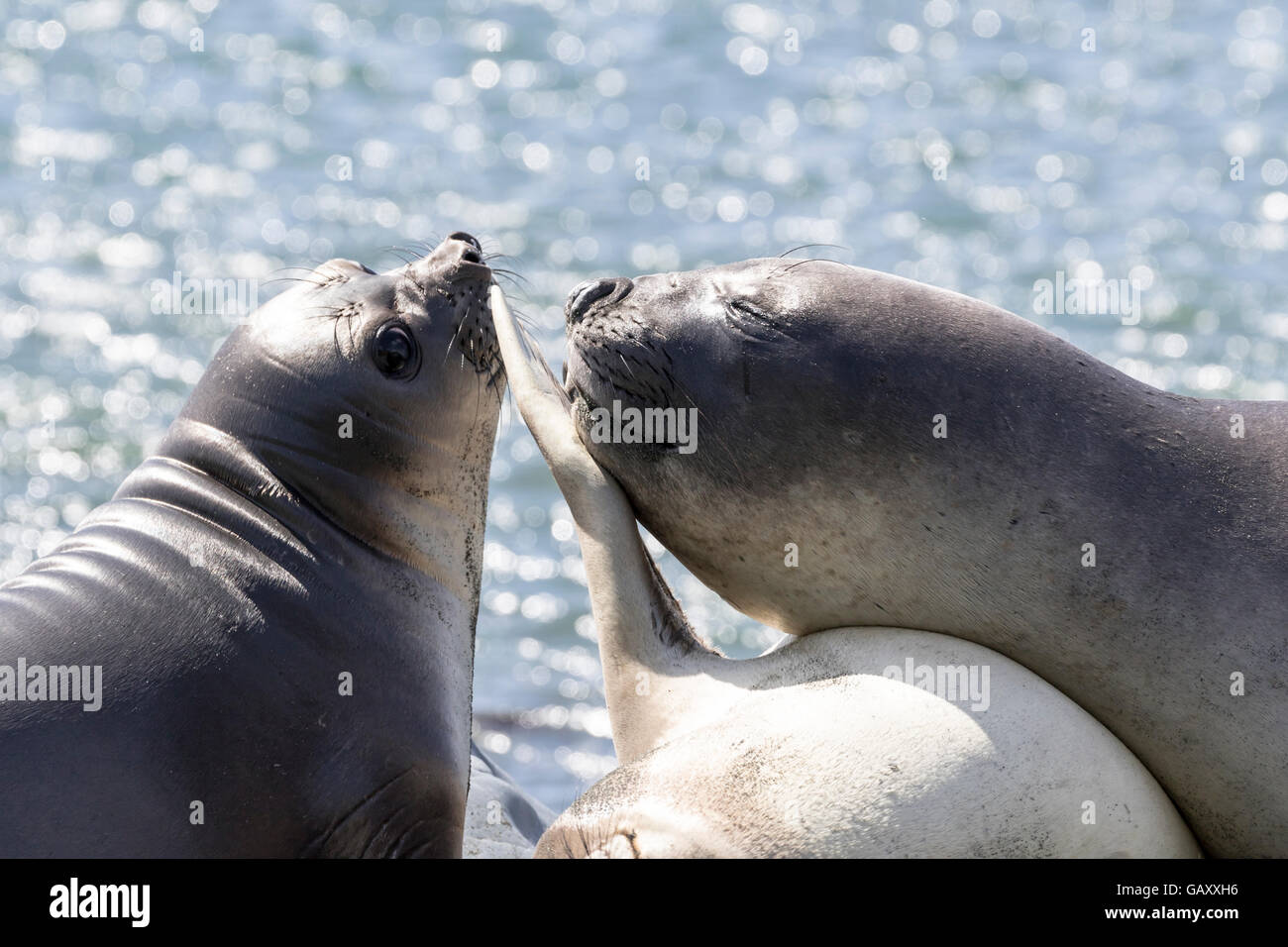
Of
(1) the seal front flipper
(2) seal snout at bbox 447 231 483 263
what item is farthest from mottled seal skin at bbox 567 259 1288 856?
(2) seal snout at bbox 447 231 483 263

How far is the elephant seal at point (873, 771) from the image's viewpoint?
4.40m

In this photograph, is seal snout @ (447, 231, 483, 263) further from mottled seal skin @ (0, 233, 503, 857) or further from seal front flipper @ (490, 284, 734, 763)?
seal front flipper @ (490, 284, 734, 763)

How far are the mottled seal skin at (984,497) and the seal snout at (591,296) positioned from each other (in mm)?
126

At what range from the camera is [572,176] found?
56.2 ft

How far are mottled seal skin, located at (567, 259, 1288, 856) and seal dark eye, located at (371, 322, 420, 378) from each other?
1028 millimetres

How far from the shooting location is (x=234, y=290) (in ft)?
48.8

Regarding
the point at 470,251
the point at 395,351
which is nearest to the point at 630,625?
the point at 395,351

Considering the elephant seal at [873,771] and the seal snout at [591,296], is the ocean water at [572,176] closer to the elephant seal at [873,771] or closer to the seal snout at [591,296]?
the seal snout at [591,296]

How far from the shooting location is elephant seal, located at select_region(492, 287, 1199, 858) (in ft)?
14.4

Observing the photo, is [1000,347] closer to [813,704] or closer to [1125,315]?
[813,704]

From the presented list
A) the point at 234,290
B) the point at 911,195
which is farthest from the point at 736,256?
the point at 234,290

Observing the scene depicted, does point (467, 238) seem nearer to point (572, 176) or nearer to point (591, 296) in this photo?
point (591, 296)

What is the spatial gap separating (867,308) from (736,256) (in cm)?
1022
